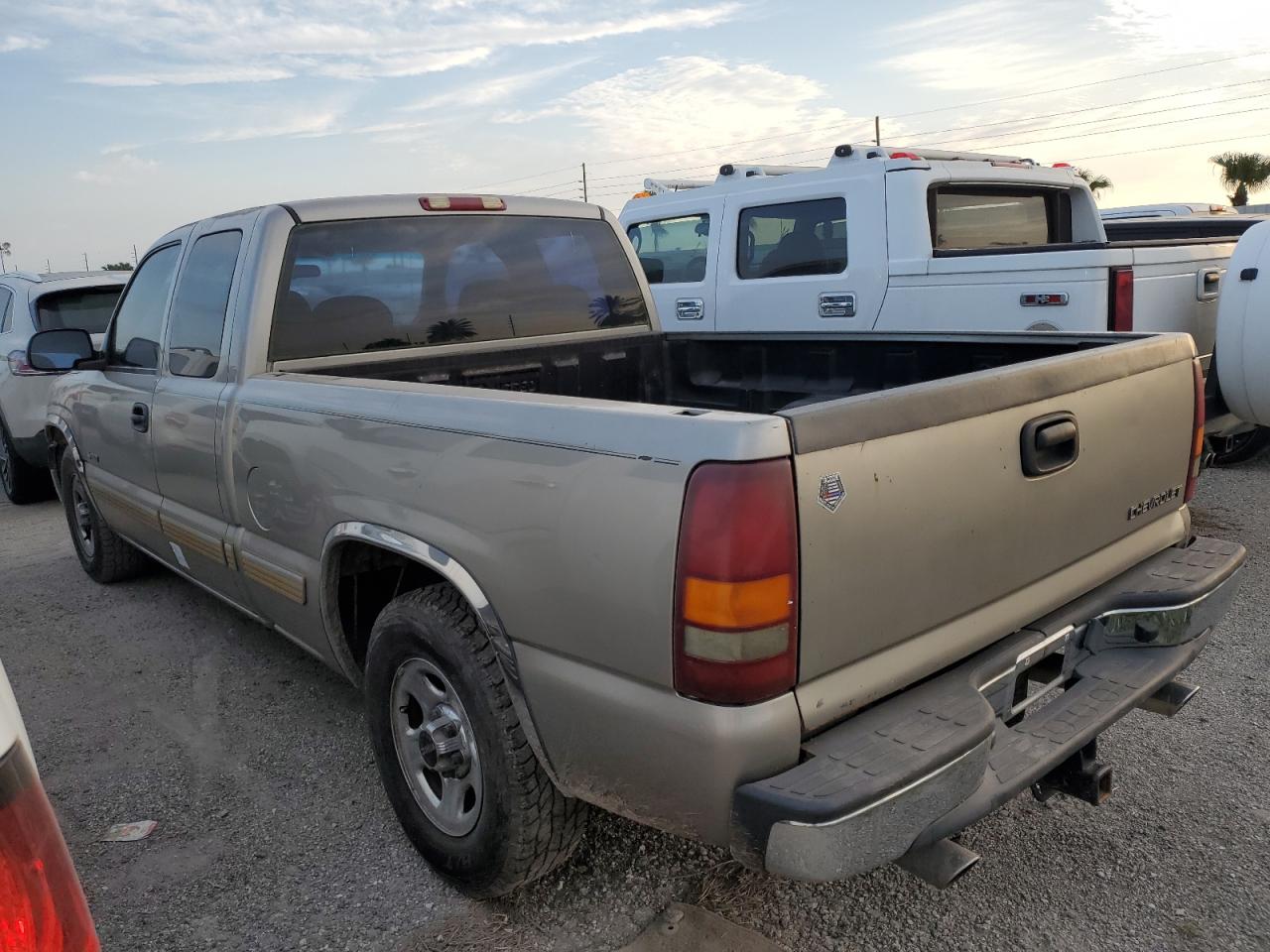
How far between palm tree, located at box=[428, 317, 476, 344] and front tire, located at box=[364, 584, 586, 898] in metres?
1.36

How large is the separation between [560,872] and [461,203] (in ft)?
7.98

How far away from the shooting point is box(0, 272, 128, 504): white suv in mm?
7641

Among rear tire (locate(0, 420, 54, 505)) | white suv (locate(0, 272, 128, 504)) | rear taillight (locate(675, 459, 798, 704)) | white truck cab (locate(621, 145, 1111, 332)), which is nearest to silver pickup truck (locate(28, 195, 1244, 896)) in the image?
rear taillight (locate(675, 459, 798, 704))

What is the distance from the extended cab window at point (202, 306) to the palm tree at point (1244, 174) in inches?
1427

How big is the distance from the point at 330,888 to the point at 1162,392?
268 cm

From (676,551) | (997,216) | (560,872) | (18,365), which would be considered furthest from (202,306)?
(997,216)

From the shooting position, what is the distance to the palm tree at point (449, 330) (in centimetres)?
372

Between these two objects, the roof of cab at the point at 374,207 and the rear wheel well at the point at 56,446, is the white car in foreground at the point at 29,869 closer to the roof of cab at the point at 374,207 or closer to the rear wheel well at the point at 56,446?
the roof of cab at the point at 374,207

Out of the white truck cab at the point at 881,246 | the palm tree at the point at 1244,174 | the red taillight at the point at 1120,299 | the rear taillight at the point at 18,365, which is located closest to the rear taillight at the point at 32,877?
the white truck cab at the point at 881,246

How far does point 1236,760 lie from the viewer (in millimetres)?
3180

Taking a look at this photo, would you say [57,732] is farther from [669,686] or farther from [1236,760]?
[1236,760]

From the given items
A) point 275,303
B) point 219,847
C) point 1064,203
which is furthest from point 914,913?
point 1064,203

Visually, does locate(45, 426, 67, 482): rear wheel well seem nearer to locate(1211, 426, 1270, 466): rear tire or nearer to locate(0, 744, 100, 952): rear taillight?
locate(0, 744, 100, 952): rear taillight

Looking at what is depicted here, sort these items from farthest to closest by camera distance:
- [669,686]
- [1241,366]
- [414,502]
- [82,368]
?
[1241,366] < [82,368] < [414,502] < [669,686]
